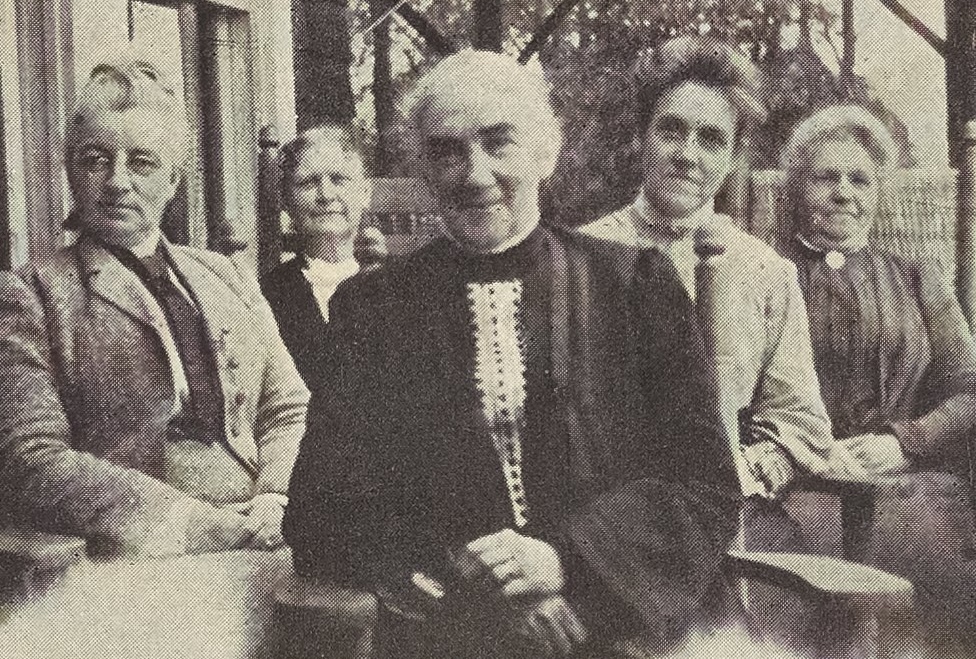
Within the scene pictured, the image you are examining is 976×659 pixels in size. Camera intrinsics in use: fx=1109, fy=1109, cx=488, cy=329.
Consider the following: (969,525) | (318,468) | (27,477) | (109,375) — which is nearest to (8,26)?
(109,375)

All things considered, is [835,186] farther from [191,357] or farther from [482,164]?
[191,357]

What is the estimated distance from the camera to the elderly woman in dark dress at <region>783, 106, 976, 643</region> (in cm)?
284

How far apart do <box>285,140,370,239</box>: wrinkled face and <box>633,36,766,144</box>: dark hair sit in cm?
74

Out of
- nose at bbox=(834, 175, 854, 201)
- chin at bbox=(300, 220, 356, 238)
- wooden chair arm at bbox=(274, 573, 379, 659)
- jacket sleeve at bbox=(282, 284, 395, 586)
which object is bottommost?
wooden chair arm at bbox=(274, 573, 379, 659)

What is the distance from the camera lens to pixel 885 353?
9.38 feet

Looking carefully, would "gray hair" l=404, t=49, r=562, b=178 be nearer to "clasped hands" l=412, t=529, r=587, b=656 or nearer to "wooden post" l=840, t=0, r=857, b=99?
"wooden post" l=840, t=0, r=857, b=99

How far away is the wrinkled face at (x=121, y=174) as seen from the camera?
112 inches

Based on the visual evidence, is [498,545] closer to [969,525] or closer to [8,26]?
[969,525]

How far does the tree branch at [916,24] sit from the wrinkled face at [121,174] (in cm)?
189

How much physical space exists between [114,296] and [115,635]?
2.90 feet

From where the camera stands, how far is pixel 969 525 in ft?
9.37

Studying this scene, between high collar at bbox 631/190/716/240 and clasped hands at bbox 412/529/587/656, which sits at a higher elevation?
high collar at bbox 631/190/716/240

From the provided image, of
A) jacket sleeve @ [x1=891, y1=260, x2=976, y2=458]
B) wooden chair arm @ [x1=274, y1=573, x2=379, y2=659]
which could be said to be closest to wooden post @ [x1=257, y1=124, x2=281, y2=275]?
wooden chair arm @ [x1=274, y1=573, x2=379, y2=659]

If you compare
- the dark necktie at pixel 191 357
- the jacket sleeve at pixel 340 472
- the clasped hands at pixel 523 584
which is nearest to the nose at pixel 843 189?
the clasped hands at pixel 523 584
